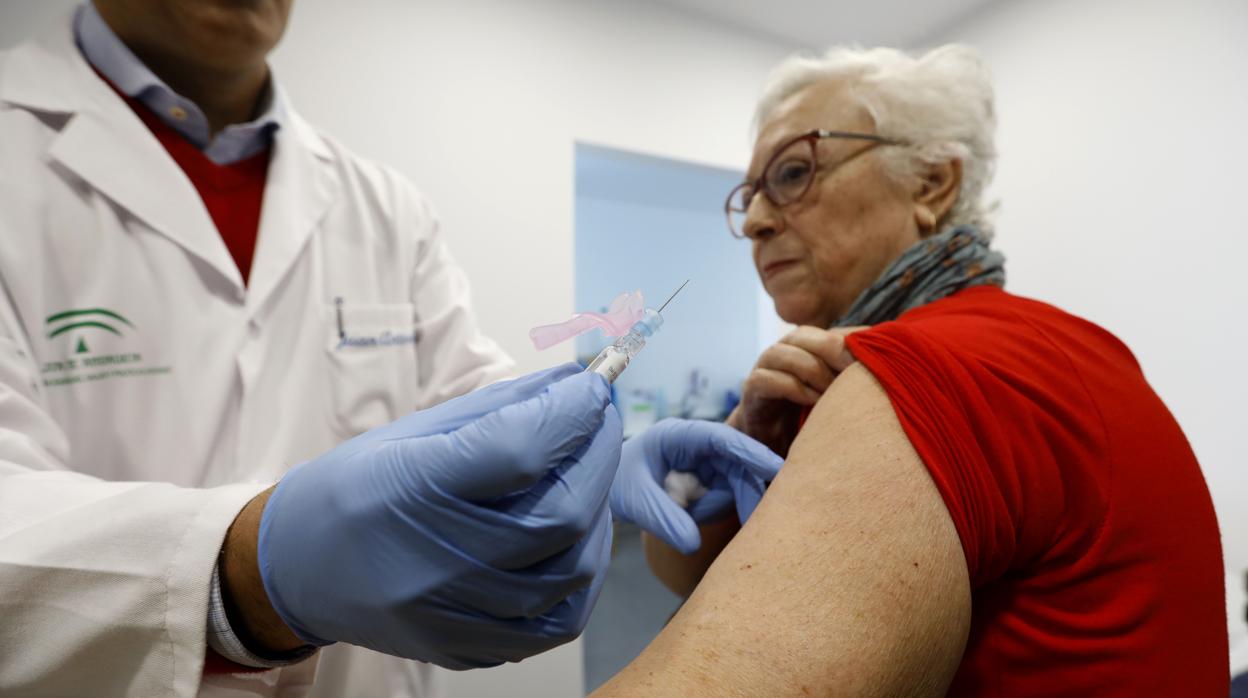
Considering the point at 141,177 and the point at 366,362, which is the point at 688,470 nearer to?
the point at 366,362

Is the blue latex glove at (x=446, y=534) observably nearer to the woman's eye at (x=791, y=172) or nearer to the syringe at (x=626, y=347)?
the syringe at (x=626, y=347)

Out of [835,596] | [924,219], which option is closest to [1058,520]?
[835,596]

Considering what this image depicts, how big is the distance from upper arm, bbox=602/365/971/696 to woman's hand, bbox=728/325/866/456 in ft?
0.59

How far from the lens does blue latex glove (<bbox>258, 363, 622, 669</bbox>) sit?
0.45 meters

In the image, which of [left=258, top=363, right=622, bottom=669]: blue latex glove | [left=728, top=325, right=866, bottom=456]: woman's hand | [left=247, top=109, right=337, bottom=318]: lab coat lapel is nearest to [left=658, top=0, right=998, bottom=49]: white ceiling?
[left=247, top=109, right=337, bottom=318]: lab coat lapel

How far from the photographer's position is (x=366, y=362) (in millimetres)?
1183

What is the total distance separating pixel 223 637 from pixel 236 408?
644 mm

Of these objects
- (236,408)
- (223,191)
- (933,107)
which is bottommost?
(236,408)

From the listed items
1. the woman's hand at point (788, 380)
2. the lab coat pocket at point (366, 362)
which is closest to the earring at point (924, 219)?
the woman's hand at point (788, 380)

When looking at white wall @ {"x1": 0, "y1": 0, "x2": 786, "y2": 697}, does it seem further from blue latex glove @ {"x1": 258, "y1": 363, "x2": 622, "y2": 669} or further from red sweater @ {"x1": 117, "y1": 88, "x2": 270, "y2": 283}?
blue latex glove @ {"x1": 258, "y1": 363, "x2": 622, "y2": 669}

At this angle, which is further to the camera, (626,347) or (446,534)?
(626,347)

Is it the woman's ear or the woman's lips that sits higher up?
the woman's ear

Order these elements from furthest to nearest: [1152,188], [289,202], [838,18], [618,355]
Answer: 1. [838,18]
2. [1152,188]
3. [289,202]
4. [618,355]

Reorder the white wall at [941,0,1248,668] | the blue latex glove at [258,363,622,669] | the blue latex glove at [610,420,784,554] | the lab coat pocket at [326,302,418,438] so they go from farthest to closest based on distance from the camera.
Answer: the white wall at [941,0,1248,668] → the lab coat pocket at [326,302,418,438] → the blue latex glove at [610,420,784,554] → the blue latex glove at [258,363,622,669]
